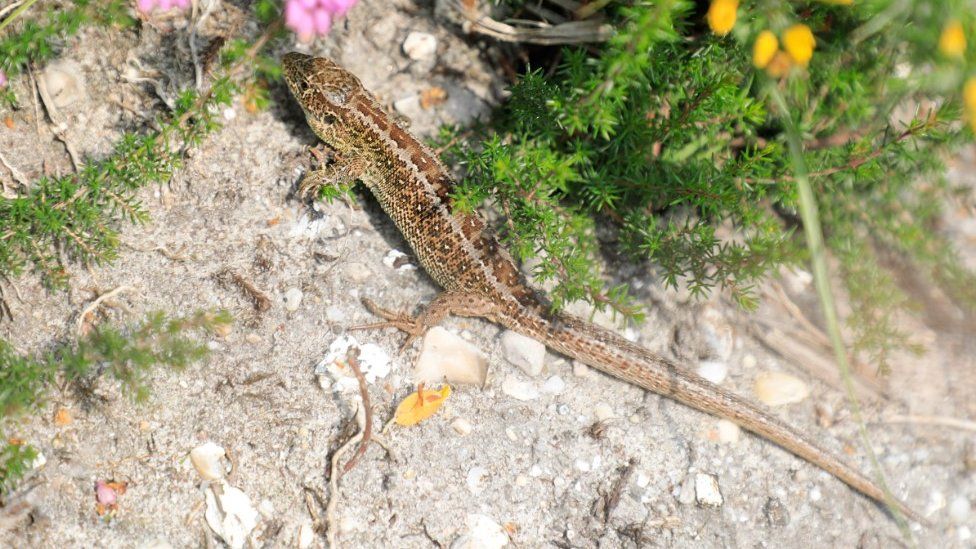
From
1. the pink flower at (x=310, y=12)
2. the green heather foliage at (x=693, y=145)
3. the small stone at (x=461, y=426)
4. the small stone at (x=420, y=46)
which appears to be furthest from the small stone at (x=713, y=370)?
the pink flower at (x=310, y=12)

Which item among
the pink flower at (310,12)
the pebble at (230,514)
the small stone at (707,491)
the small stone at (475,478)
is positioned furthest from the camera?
the small stone at (707,491)

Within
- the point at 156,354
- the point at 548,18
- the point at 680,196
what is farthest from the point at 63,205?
the point at 680,196

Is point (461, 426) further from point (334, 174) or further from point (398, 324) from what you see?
point (334, 174)

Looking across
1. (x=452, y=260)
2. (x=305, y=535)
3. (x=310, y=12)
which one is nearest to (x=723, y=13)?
(x=310, y=12)

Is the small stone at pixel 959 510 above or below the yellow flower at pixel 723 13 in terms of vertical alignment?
below

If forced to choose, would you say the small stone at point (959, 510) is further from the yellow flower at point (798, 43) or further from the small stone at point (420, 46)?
the small stone at point (420, 46)

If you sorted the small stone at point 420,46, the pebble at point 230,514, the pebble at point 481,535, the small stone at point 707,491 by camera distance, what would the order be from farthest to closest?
the small stone at point 420,46 → the small stone at point 707,491 → the pebble at point 481,535 → the pebble at point 230,514
